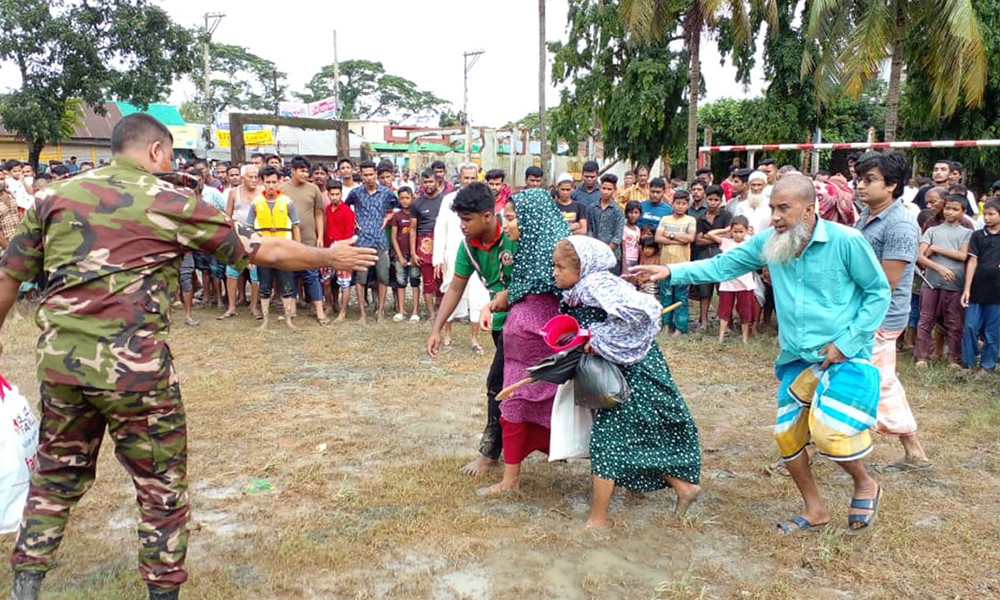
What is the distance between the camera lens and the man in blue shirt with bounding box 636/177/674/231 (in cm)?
891

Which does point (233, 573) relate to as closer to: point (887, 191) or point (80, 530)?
point (80, 530)

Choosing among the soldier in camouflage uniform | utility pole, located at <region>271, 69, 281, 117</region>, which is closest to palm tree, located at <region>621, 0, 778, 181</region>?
the soldier in camouflage uniform

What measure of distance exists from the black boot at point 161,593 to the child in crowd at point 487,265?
1835 mm

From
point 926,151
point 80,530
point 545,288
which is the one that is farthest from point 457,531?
point 926,151

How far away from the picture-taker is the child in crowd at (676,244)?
8406 mm

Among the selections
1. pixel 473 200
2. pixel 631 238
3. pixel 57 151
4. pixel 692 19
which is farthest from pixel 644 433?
pixel 57 151

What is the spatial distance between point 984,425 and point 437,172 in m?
6.07

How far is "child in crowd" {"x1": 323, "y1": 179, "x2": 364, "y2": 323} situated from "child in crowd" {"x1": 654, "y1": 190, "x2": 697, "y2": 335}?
11.7 ft

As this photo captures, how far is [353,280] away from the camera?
952cm

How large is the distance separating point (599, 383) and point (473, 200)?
1187 mm

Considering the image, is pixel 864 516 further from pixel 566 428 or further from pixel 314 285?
pixel 314 285

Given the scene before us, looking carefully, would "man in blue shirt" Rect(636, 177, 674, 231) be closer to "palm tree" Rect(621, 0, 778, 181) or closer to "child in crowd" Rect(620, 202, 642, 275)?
"child in crowd" Rect(620, 202, 642, 275)

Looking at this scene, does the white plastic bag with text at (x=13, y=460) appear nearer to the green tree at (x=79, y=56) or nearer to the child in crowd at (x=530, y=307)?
the child in crowd at (x=530, y=307)

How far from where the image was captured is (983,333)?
695 centimetres
